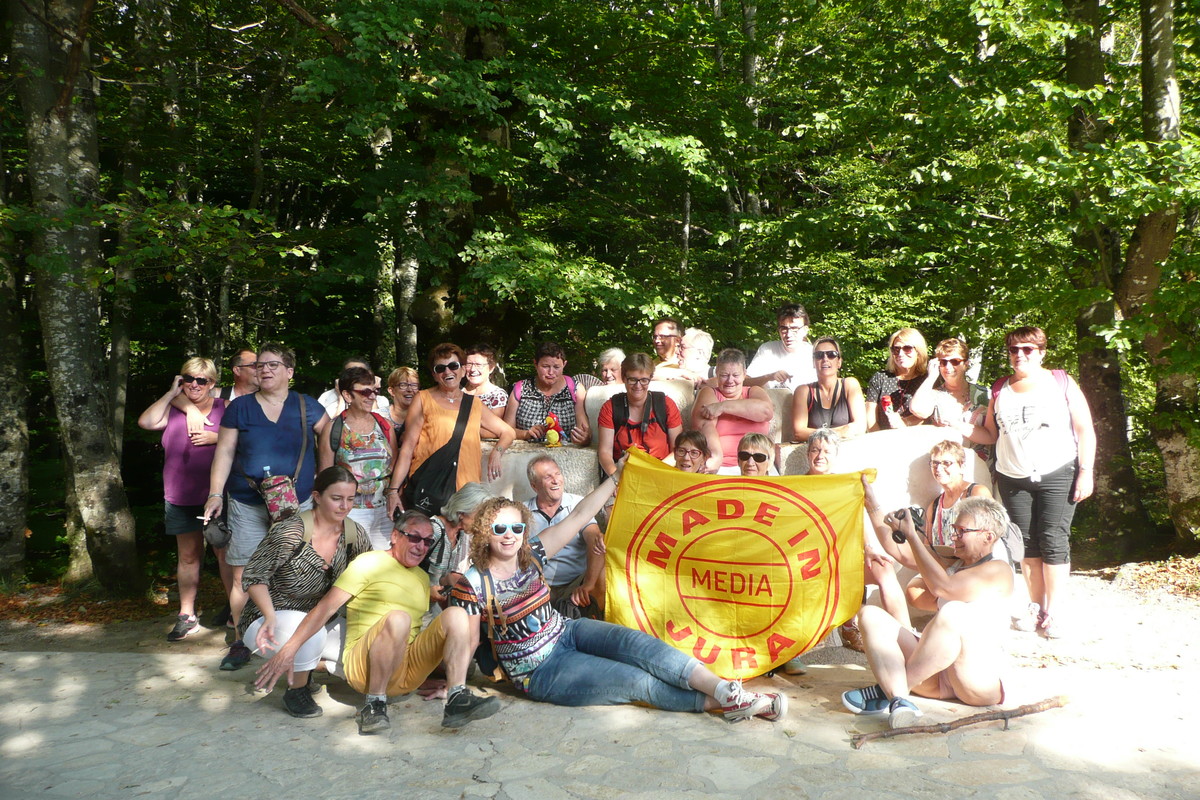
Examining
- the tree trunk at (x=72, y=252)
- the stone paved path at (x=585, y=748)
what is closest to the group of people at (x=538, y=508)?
Answer: the stone paved path at (x=585, y=748)

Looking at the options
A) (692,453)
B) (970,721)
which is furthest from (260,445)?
(970,721)

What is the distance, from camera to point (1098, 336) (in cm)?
852

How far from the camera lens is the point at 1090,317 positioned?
8.99 m

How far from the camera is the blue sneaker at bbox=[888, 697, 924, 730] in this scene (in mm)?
4195

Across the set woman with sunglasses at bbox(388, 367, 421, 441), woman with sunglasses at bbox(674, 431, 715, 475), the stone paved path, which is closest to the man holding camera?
the stone paved path

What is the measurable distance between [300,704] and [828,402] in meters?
3.89

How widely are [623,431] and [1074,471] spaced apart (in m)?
2.97

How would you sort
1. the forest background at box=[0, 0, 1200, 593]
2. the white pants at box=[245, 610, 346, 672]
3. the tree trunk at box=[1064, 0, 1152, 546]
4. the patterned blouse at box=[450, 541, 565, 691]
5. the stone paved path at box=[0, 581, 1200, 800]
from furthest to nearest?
the tree trunk at box=[1064, 0, 1152, 546]
the forest background at box=[0, 0, 1200, 593]
the white pants at box=[245, 610, 346, 672]
the patterned blouse at box=[450, 541, 565, 691]
the stone paved path at box=[0, 581, 1200, 800]

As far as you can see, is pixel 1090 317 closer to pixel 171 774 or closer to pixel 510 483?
pixel 510 483

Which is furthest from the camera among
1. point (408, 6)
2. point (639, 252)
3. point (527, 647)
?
point (639, 252)

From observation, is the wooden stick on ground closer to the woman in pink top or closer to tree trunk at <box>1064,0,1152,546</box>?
the woman in pink top

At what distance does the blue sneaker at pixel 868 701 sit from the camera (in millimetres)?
4426

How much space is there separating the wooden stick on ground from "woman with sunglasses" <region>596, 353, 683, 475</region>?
2.35 meters

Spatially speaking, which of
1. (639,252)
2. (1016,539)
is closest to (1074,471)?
(1016,539)
